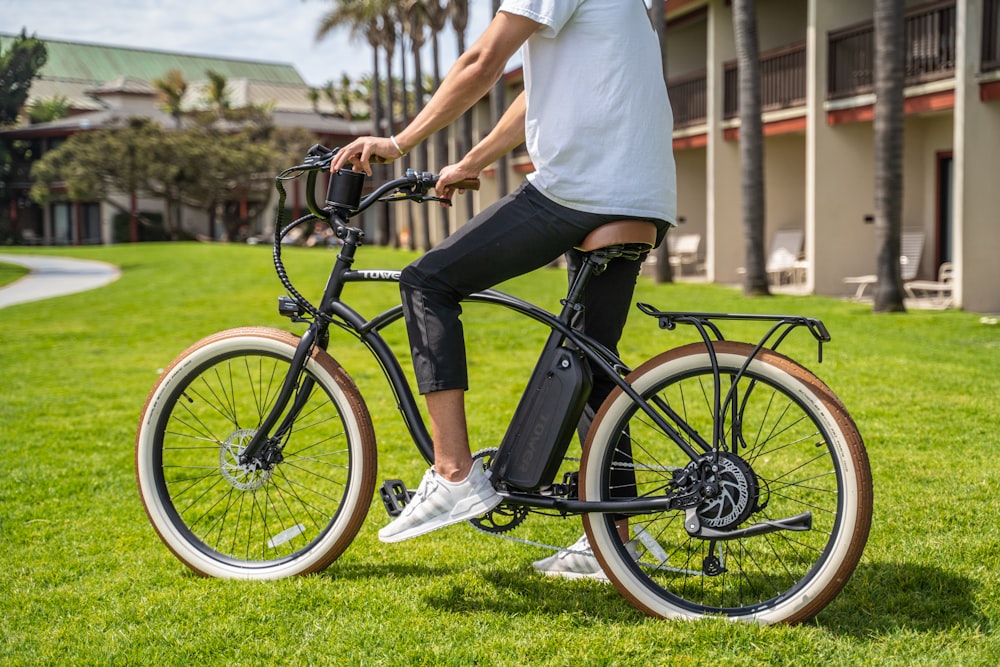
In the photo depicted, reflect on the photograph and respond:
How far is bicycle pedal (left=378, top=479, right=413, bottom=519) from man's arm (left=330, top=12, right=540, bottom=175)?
107 centimetres

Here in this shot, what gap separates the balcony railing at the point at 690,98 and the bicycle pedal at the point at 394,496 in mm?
23113

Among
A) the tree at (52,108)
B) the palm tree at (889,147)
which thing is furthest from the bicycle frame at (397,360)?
the tree at (52,108)

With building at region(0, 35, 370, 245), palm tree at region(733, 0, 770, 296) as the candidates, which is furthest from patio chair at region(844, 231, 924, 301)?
building at region(0, 35, 370, 245)

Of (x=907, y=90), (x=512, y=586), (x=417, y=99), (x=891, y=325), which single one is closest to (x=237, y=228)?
(x=417, y=99)

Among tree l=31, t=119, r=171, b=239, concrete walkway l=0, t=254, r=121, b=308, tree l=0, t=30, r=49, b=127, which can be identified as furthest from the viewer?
tree l=31, t=119, r=171, b=239

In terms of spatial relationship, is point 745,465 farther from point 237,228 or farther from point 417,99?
point 237,228

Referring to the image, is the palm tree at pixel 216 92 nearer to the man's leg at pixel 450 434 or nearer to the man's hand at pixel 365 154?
the man's hand at pixel 365 154

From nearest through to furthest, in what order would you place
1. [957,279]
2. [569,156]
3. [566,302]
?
[569,156]
[566,302]
[957,279]

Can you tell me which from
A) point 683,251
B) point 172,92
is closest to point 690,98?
point 683,251

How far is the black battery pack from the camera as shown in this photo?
3.12m

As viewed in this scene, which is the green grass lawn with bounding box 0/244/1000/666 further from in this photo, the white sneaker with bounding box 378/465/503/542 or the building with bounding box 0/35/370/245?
the building with bounding box 0/35/370/245

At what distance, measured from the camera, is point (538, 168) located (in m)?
3.00

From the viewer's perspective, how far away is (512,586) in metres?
3.46

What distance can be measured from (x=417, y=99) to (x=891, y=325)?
108 feet
